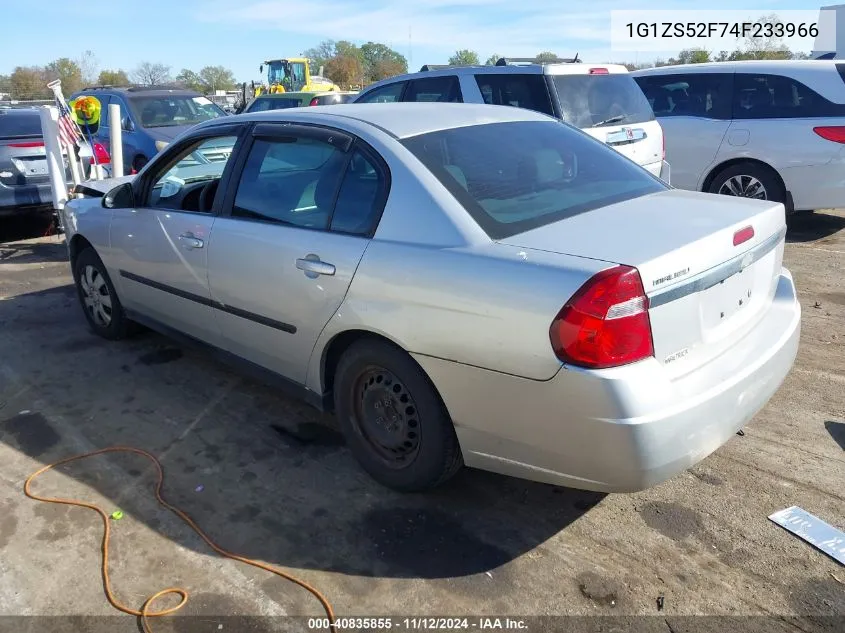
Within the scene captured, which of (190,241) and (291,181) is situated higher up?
(291,181)

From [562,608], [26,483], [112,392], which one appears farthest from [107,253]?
[562,608]

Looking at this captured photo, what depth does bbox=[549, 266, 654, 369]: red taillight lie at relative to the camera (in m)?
2.36

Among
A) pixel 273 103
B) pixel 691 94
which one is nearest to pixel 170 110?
pixel 273 103

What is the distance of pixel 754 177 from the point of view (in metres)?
7.80

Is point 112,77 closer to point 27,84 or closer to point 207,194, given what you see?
point 27,84

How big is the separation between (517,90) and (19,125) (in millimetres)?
6314

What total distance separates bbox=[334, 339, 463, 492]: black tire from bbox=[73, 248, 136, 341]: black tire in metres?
2.47

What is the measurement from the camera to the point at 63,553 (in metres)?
2.92

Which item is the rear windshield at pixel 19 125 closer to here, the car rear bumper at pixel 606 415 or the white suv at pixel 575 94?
the white suv at pixel 575 94

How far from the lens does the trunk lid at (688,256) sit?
96.7 inches

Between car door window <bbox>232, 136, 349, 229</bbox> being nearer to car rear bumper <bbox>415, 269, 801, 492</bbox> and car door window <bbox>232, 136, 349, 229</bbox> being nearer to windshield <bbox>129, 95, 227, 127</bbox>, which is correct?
car rear bumper <bbox>415, 269, 801, 492</bbox>

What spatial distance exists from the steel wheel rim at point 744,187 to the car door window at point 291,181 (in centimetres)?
584

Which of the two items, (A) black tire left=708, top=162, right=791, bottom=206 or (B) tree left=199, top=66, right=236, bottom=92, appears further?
(B) tree left=199, top=66, right=236, bottom=92

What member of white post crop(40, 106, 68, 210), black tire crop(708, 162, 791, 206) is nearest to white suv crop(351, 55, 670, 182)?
black tire crop(708, 162, 791, 206)
